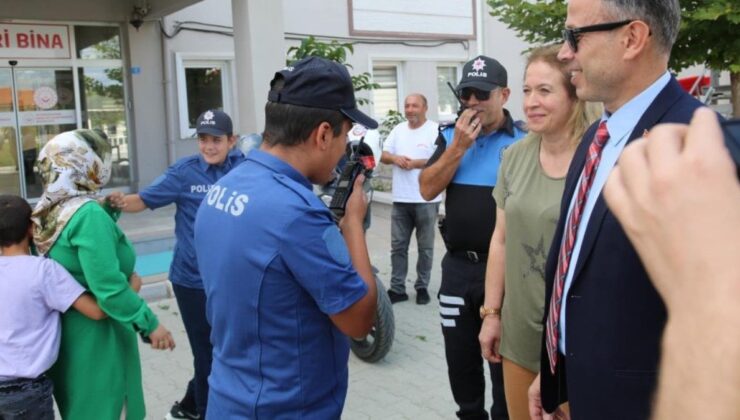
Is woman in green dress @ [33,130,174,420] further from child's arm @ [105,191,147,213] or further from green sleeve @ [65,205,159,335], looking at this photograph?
child's arm @ [105,191,147,213]

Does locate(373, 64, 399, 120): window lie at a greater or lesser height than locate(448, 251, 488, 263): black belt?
greater

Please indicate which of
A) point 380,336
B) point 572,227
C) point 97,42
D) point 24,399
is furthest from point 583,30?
point 97,42

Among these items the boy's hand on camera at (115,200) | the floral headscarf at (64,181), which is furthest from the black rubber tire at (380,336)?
the floral headscarf at (64,181)

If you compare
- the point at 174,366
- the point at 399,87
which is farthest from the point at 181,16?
the point at 174,366

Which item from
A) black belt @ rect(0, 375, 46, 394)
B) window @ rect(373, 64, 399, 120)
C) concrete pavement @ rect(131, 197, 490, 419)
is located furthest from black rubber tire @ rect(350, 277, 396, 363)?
window @ rect(373, 64, 399, 120)

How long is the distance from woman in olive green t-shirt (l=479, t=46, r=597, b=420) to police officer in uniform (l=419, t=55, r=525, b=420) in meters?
0.35

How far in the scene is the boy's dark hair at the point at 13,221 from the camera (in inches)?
109

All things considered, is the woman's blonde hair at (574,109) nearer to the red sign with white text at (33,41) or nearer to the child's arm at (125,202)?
the child's arm at (125,202)

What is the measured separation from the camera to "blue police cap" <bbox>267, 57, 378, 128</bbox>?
1934 millimetres

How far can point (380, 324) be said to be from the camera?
4.91 metres

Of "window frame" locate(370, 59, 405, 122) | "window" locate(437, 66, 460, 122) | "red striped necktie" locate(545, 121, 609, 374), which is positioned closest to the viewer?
"red striped necktie" locate(545, 121, 609, 374)

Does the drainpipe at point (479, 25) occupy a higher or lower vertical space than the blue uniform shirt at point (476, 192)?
higher

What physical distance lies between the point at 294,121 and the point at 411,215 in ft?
16.0

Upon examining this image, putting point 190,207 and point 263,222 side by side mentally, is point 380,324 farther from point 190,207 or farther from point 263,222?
point 263,222
